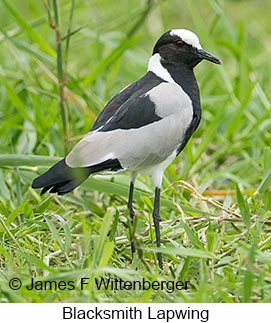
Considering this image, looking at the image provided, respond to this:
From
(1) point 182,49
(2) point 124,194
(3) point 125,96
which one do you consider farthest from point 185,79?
(2) point 124,194

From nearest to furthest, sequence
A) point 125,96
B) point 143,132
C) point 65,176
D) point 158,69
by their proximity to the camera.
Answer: point 65,176
point 143,132
point 125,96
point 158,69

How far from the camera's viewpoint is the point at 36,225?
291 centimetres

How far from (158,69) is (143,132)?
0.35 meters

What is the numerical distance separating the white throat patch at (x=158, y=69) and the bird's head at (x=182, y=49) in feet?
0.09

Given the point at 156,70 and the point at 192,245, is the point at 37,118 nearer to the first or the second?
the point at 156,70

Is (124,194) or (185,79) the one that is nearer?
(185,79)

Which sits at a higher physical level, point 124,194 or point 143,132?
point 143,132

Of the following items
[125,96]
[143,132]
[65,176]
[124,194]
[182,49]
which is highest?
[182,49]

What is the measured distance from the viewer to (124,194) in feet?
10.7

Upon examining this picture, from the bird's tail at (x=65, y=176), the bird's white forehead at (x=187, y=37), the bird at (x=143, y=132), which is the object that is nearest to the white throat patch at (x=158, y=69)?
the bird at (x=143, y=132)

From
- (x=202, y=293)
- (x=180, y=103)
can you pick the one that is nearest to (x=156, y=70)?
(x=180, y=103)

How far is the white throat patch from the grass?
17.5 inches

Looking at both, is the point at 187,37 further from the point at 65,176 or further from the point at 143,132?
the point at 65,176

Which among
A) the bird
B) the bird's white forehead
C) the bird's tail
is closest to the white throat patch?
the bird
